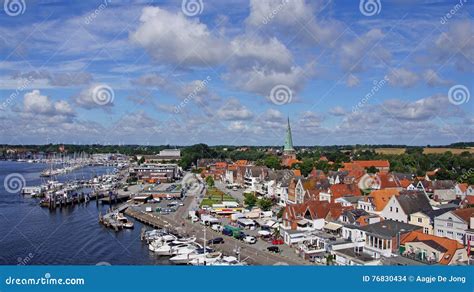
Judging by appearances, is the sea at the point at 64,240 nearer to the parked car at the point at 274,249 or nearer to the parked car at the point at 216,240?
the parked car at the point at 216,240

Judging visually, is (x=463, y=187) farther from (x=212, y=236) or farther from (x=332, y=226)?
(x=212, y=236)

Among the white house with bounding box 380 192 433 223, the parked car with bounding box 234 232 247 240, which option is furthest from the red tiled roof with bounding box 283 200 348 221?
the parked car with bounding box 234 232 247 240

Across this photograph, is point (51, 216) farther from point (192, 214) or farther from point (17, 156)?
point (17, 156)

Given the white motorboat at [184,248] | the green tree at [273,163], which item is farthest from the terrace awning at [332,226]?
the green tree at [273,163]

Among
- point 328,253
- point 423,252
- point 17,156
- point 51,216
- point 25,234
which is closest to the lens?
point 423,252

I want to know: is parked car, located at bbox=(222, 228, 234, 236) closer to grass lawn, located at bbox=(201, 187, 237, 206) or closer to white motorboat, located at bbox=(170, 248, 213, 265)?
white motorboat, located at bbox=(170, 248, 213, 265)

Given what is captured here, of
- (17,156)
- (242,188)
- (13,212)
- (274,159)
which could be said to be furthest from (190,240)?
(17,156)
